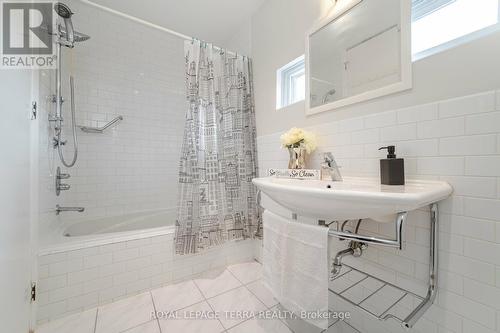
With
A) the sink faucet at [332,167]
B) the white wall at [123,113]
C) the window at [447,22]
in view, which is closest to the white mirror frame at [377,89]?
the window at [447,22]

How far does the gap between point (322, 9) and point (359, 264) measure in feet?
4.91

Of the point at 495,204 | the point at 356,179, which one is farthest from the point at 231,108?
the point at 495,204

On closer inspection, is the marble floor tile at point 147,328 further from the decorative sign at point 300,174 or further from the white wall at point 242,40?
the white wall at point 242,40

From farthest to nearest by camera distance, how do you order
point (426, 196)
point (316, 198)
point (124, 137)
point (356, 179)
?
point (124, 137) → point (356, 179) → point (316, 198) → point (426, 196)

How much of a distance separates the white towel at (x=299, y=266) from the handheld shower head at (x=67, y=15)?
1.90 metres

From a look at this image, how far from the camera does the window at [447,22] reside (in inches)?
27.0

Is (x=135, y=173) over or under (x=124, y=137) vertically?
under

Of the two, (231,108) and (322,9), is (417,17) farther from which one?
(231,108)

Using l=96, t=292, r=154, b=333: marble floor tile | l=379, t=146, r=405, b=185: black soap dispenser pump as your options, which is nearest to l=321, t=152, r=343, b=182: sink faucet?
l=379, t=146, r=405, b=185: black soap dispenser pump

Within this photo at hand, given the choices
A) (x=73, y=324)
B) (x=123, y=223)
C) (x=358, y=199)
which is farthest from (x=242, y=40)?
(x=73, y=324)

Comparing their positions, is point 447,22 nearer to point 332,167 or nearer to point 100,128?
point 332,167

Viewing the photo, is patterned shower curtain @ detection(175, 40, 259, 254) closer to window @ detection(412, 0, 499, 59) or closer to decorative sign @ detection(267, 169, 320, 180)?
decorative sign @ detection(267, 169, 320, 180)

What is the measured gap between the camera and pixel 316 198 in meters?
0.67
